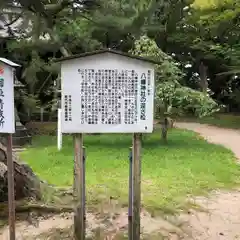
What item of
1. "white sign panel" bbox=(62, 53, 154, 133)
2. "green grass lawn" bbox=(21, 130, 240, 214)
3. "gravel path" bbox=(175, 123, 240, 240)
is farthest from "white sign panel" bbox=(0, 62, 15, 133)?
"gravel path" bbox=(175, 123, 240, 240)

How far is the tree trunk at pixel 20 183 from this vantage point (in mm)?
5473

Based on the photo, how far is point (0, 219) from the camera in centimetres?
532

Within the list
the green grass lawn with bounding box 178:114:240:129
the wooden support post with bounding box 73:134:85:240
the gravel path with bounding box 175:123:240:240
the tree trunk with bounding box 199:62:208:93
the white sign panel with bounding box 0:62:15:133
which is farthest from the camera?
the tree trunk with bounding box 199:62:208:93

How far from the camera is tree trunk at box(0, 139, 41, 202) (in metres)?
5.47

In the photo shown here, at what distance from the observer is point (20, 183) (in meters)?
5.62

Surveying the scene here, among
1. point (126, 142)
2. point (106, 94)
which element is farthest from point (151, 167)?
point (106, 94)

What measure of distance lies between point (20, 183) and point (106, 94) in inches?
83.5

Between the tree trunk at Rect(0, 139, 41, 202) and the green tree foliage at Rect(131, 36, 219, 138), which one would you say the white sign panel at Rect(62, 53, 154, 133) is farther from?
the green tree foliage at Rect(131, 36, 219, 138)

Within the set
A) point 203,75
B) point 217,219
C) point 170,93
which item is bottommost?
point 217,219

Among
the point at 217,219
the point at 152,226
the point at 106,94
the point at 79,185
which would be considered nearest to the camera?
the point at 106,94

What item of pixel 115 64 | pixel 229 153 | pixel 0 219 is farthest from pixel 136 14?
pixel 229 153

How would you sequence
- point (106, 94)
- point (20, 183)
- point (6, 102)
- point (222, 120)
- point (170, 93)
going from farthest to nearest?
point (222, 120), point (170, 93), point (20, 183), point (106, 94), point (6, 102)

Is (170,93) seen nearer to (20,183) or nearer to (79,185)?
(20,183)

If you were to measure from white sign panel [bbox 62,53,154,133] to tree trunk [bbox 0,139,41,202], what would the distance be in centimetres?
169
